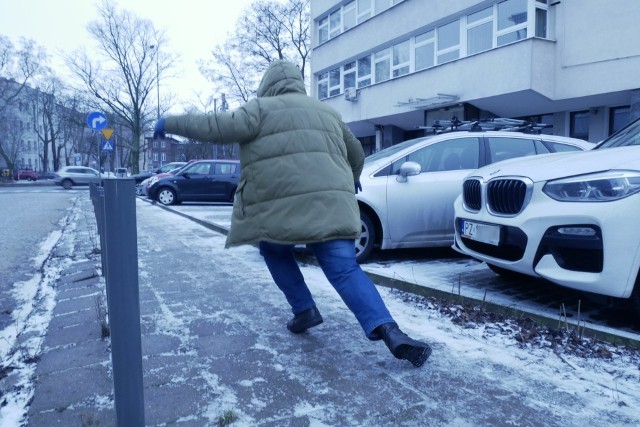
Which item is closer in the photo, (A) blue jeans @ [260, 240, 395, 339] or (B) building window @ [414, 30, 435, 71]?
(A) blue jeans @ [260, 240, 395, 339]

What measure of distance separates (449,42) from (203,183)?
9598 mm

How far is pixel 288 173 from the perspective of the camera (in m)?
2.65

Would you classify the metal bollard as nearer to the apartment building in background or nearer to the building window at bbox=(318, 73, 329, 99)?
the apartment building in background

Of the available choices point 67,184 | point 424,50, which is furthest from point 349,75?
point 67,184

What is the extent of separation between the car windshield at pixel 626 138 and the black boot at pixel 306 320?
2.67 m

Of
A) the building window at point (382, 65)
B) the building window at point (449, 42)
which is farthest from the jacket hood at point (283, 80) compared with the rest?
the building window at point (382, 65)

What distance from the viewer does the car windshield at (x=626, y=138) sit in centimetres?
384

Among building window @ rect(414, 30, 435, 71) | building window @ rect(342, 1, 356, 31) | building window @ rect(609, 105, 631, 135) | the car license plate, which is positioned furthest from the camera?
building window @ rect(342, 1, 356, 31)

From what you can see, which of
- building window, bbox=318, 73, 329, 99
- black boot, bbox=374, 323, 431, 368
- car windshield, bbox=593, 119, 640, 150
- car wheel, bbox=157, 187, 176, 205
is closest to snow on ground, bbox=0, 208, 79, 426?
black boot, bbox=374, 323, 431, 368

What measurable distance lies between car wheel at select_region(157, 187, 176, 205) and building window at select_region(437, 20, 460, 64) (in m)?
10.2

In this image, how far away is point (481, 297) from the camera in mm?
4020

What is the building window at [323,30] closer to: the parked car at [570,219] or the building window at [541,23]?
the building window at [541,23]

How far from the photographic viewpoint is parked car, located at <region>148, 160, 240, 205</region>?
54.4 feet

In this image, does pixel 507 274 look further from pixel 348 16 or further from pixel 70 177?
pixel 70 177
